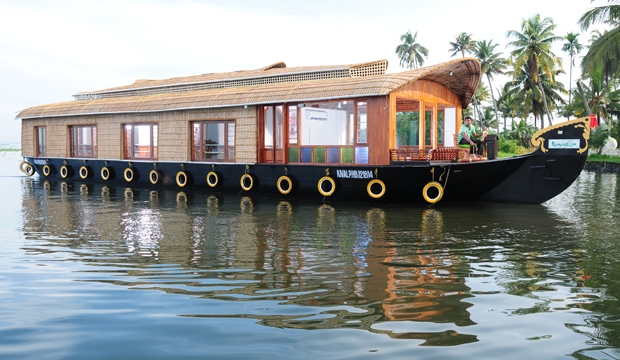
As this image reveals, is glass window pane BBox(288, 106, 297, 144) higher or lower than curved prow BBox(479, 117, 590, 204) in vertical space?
higher

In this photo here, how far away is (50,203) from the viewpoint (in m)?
10.6

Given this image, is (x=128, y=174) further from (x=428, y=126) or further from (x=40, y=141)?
(x=428, y=126)

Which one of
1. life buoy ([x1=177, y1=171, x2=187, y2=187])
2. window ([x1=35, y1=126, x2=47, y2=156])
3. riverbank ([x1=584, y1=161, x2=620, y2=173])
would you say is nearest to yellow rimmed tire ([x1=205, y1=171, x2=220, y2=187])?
life buoy ([x1=177, y1=171, x2=187, y2=187])

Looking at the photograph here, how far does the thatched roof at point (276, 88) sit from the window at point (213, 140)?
1.75 feet

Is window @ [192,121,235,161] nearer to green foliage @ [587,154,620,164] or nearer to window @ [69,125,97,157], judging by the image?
window @ [69,125,97,157]

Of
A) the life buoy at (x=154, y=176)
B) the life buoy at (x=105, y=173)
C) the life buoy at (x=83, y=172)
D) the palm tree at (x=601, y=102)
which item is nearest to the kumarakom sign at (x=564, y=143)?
the life buoy at (x=154, y=176)

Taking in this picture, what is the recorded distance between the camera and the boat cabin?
419 inches

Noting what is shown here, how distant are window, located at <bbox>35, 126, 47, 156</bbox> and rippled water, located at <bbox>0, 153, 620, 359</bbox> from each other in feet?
32.6

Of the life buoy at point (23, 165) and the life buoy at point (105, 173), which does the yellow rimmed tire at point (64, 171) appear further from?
the life buoy at point (23, 165)

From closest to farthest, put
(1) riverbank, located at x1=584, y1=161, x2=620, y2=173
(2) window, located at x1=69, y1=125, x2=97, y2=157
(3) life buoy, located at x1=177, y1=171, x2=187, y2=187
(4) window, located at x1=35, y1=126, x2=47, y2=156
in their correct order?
(3) life buoy, located at x1=177, y1=171, x2=187, y2=187 < (2) window, located at x1=69, y1=125, x2=97, y2=157 < (4) window, located at x1=35, y1=126, x2=47, y2=156 < (1) riverbank, located at x1=584, y1=161, x2=620, y2=173

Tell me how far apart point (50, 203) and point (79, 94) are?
8534 mm

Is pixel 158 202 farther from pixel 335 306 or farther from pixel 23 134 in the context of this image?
pixel 23 134

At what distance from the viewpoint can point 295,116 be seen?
1177cm

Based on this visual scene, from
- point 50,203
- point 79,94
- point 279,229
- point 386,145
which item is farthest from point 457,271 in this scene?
point 79,94
